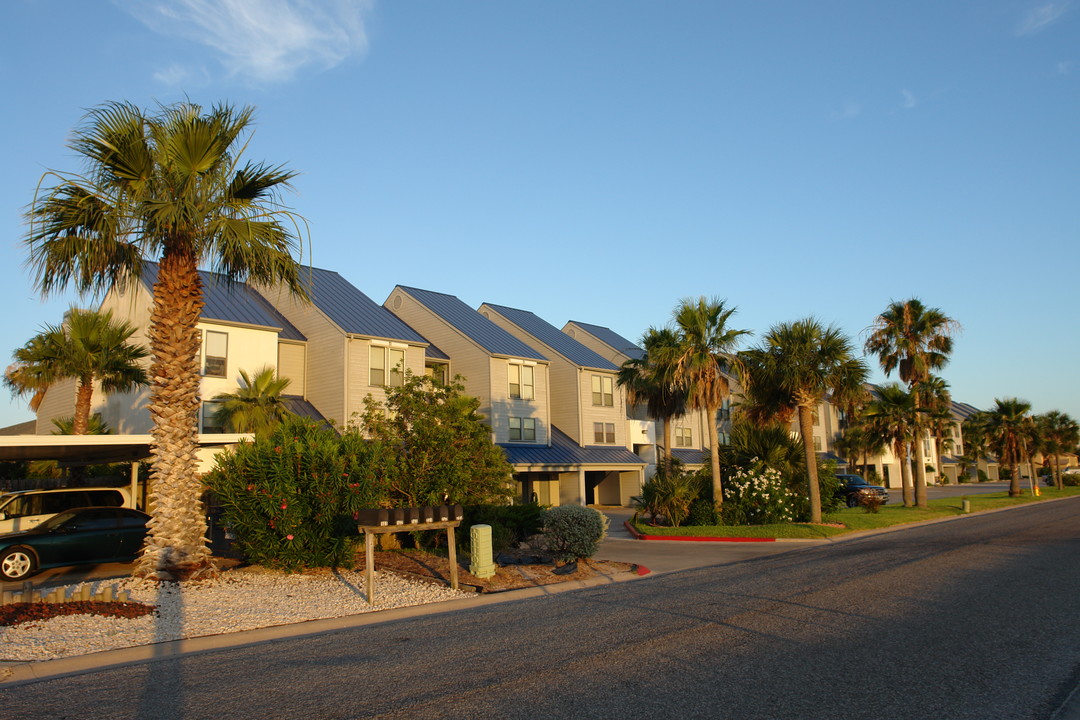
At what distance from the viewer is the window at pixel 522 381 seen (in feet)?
128

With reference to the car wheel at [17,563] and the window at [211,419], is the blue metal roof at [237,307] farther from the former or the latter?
the car wheel at [17,563]

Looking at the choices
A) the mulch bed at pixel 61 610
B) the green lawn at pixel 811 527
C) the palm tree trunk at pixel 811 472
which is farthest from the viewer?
the palm tree trunk at pixel 811 472

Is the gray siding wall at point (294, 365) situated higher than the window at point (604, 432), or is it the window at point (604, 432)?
the gray siding wall at point (294, 365)

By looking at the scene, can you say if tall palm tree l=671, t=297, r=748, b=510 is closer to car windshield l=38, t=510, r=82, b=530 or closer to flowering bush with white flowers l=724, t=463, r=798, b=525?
flowering bush with white flowers l=724, t=463, r=798, b=525

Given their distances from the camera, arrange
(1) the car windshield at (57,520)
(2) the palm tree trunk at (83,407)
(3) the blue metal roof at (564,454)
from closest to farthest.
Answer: (1) the car windshield at (57,520) → (2) the palm tree trunk at (83,407) → (3) the blue metal roof at (564,454)

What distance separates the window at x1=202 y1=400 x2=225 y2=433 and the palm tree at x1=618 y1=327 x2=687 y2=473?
53.2 feet

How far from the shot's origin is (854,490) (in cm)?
4334

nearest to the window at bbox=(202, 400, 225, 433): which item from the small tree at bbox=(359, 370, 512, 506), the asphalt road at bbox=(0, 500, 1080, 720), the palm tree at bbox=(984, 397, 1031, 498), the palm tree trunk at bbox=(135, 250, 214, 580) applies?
the small tree at bbox=(359, 370, 512, 506)

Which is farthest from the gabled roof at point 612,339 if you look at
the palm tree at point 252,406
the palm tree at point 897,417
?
the palm tree at point 252,406

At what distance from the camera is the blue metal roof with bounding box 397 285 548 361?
3856 centimetres

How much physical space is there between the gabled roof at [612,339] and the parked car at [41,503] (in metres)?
34.9

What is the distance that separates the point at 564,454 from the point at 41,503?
25120mm

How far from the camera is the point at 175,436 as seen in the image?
14570 mm

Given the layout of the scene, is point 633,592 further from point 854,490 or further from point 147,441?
point 854,490
